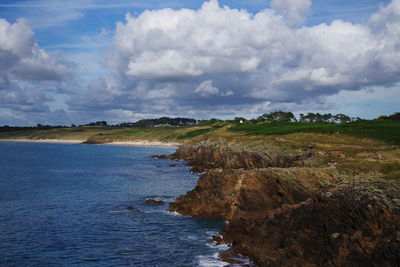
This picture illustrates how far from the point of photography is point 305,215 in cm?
2514

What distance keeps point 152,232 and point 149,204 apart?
12.4m

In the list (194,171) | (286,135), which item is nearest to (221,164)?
(194,171)

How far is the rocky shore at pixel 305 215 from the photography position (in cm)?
2038

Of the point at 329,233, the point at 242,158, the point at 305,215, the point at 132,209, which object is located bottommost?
the point at 132,209

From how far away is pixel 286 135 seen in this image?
320 feet

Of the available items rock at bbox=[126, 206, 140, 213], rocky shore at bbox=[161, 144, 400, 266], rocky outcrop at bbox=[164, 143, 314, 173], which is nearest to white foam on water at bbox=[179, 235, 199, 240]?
rocky shore at bbox=[161, 144, 400, 266]

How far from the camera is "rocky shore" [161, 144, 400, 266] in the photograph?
66.8 feet

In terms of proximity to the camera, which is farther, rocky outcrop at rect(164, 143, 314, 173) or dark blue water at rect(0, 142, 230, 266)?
rocky outcrop at rect(164, 143, 314, 173)

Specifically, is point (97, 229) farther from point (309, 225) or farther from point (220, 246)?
point (309, 225)

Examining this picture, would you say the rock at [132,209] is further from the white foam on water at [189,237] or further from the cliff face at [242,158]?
the cliff face at [242,158]

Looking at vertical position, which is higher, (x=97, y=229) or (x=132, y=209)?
(x=132, y=209)

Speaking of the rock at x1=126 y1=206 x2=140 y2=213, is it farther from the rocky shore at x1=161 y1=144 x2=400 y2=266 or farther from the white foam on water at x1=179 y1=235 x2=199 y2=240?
the white foam on water at x1=179 y1=235 x2=199 y2=240

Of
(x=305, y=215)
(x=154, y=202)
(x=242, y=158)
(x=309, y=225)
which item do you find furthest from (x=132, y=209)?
(x=242, y=158)

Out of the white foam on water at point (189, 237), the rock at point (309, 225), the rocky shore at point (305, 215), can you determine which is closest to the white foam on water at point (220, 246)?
the rocky shore at point (305, 215)
